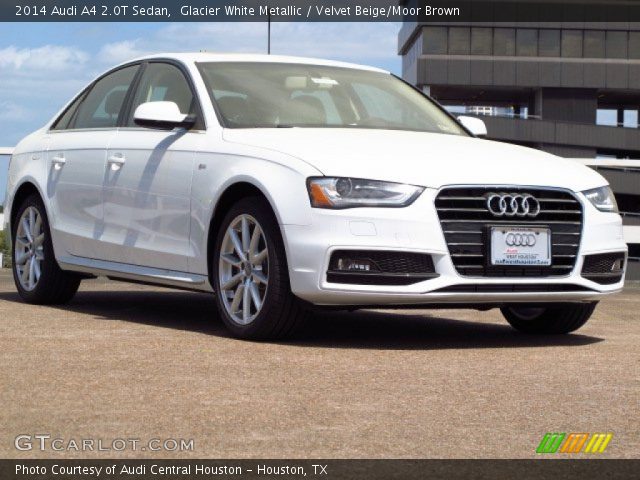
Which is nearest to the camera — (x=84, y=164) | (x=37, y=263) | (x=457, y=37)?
(x=84, y=164)

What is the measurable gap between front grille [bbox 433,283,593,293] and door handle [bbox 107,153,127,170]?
2439mm

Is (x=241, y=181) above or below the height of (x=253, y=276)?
above

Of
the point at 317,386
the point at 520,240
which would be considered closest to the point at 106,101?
the point at 520,240

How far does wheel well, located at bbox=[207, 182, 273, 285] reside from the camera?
790cm

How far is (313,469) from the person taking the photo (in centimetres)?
430

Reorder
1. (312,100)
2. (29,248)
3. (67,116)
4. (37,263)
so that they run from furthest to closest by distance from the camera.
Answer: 1. (67,116)
2. (29,248)
3. (37,263)
4. (312,100)

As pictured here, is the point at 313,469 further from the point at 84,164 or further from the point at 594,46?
the point at 594,46

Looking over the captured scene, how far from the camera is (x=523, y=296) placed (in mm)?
7750

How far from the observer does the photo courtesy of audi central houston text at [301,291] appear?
188 inches

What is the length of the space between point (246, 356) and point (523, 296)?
157 centimetres

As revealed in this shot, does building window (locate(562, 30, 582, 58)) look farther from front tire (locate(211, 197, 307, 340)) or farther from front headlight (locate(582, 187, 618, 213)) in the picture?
front tire (locate(211, 197, 307, 340))

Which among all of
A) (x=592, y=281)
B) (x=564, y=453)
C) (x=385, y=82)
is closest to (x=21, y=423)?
(x=564, y=453)

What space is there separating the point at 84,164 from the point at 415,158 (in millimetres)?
2719

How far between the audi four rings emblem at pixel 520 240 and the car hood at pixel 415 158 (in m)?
0.26
